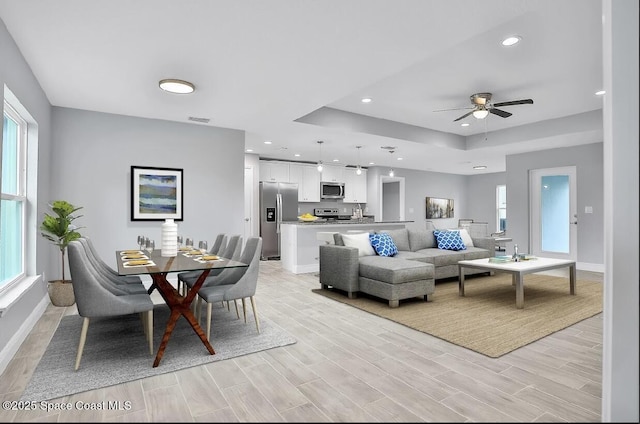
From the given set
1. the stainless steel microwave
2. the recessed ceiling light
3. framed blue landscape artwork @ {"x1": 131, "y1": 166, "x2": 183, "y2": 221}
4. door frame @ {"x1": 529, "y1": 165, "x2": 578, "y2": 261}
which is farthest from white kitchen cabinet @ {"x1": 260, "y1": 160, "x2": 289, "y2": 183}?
the recessed ceiling light

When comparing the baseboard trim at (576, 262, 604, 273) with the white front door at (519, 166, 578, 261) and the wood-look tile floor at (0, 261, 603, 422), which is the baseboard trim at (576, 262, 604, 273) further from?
the wood-look tile floor at (0, 261, 603, 422)

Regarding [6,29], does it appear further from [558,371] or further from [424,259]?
[424,259]

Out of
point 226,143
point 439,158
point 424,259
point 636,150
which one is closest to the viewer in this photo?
point 636,150

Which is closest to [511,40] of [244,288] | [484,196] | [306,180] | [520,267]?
[520,267]

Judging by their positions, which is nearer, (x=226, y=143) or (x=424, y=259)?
(x=424, y=259)

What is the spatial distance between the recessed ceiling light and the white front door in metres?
4.71

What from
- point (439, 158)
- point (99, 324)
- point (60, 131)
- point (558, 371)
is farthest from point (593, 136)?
point (60, 131)

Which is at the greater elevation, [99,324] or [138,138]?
[138,138]

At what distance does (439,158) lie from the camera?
823cm

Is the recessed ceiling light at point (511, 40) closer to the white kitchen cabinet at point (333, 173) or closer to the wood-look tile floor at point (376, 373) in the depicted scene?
the wood-look tile floor at point (376, 373)

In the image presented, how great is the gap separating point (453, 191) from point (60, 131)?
10502 millimetres

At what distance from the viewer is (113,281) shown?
3.31 meters

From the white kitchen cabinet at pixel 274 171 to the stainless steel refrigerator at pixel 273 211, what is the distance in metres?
0.38

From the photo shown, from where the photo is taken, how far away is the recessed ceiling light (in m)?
3.05
